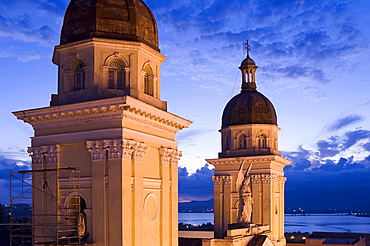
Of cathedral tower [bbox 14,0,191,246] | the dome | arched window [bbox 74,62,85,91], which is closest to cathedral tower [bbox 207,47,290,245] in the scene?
the dome

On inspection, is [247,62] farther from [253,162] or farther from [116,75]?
[116,75]

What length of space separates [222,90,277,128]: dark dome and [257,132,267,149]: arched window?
111 centimetres

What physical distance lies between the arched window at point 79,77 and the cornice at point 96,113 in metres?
1.30

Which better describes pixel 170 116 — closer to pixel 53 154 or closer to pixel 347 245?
pixel 53 154

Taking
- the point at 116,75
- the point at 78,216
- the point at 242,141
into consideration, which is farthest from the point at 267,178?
the point at 78,216

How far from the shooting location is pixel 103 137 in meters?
18.7

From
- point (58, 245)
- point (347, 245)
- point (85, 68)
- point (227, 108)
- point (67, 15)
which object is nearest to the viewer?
point (58, 245)

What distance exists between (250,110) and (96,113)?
24703mm

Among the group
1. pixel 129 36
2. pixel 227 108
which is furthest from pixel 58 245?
pixel 227 108

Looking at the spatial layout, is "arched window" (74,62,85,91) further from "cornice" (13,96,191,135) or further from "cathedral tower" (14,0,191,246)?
"cornice" (13,96,191,135)

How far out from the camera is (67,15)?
2092cm

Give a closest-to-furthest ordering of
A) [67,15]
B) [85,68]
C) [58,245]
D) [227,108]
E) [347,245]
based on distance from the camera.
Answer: [58,245]
[85,68]
[67,15]
[227,108]
[347,245]

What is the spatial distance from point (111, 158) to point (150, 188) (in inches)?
110

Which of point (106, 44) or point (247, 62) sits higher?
point (247, 62)
